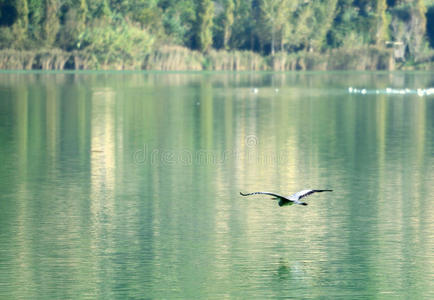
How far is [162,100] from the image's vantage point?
36500 millimetres

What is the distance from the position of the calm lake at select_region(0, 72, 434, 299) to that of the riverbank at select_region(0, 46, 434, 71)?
145 feet

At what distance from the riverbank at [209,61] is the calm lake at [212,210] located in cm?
4430

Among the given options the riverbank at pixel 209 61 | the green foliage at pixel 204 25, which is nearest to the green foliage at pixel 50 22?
the riverbank at pixel 209 61

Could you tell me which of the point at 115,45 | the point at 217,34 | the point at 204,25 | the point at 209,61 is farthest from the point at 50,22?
the point at 217,34

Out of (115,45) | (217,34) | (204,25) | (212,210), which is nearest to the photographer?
(212,210)

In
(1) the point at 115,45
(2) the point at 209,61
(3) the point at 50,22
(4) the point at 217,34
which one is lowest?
(2) the point at 209,61

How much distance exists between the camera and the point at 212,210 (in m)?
13.0

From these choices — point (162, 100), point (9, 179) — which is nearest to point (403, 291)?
point (9, 179)

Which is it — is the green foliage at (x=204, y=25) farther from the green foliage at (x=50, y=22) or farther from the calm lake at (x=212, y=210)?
the calm lake at (x=212, y=210)

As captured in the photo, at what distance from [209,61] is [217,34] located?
7.21 metres

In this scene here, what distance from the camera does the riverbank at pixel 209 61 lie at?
230 ft

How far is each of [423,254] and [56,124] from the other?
16169 mm

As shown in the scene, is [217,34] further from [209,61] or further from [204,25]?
[209,61]

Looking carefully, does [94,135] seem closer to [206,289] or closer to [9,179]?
[9,179]
